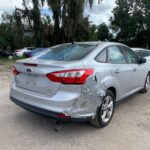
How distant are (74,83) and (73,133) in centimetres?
99

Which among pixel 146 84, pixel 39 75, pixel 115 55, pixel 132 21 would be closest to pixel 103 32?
pixel 132 21

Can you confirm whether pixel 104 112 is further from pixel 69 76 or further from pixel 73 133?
pixel 69 76

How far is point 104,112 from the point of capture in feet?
12.7

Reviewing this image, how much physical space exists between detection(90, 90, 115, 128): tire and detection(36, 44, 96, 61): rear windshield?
32.4 inches

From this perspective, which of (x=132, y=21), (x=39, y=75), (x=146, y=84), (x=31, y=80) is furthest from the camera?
(x=132, y=21)

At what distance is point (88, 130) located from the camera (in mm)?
3756

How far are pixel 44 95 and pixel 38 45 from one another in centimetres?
1924

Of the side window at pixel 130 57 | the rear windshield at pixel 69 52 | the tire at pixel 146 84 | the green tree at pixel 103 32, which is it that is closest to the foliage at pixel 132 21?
the green tree at pixel 103 32

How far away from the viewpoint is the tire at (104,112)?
143 inches

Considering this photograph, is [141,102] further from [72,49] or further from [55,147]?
[55,147]

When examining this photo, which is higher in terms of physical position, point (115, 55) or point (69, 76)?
point (115, 55)

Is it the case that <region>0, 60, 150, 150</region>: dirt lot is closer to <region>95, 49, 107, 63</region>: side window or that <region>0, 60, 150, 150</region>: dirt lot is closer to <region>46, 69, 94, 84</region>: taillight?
<region>46, 69, 94, 84</region>: taillight

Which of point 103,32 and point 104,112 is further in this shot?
point 103,32

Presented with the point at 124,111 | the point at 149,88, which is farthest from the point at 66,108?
the point at 149,88
